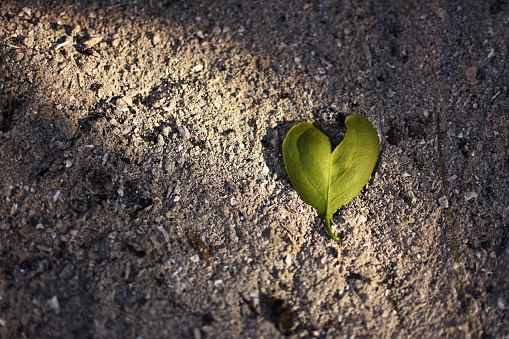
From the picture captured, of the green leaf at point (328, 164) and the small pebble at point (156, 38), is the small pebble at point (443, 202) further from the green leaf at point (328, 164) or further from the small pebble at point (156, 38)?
the small pebble at point (156, 38)

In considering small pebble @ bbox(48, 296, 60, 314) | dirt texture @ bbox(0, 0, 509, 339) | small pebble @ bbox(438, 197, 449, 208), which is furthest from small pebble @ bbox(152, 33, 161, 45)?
small pebble @ bbox(438, 197, 449, 208)

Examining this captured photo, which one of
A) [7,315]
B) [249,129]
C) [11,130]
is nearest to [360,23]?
[249,129]

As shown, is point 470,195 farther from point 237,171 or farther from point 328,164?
point 237,171

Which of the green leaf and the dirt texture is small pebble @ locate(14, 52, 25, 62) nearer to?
the dirt texture

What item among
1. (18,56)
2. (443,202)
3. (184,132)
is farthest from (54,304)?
(443,202)

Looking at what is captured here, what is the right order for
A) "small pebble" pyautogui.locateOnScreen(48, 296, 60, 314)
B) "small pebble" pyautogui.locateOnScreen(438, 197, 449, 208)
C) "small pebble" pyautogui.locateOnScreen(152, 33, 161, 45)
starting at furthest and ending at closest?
"small pebble" pyautogui.locateOnScreen(152, 33, 161, 45), "small pebble" pyautogui.locateOnScreen(438, 197, 449, 208), "small pebble" pyautogui.locateOnScreen(48, 296, 60, 314)

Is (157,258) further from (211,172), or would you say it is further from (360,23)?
(360,23)

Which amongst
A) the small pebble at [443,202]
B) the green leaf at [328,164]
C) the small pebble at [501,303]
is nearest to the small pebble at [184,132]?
the green leaf at [328,164]
